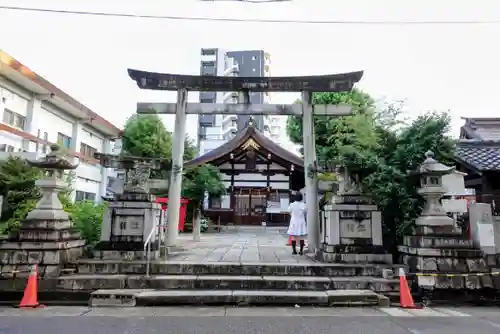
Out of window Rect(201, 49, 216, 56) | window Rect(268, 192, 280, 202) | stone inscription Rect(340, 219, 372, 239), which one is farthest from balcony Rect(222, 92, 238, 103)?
stone inscription Rect(340, 219, 372, 239)

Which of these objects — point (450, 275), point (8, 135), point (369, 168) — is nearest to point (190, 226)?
point (8, 135)

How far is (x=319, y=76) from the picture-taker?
973 centimetres

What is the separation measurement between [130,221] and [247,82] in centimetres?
513

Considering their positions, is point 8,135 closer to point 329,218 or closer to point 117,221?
point 117,221

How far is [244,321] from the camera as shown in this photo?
4.83 meters

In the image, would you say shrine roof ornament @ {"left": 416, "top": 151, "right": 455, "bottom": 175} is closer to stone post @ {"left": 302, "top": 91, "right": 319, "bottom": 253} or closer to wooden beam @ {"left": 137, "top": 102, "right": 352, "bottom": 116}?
stone post @ {"left": 302, "top": 91, "right": 319, "bottom": 253}

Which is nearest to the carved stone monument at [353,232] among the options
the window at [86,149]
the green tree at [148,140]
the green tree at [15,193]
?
the green tree at [15,193]

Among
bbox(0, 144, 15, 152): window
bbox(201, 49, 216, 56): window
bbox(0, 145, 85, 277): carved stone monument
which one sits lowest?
bbox(0, 145, 85, 277): carved stone monument

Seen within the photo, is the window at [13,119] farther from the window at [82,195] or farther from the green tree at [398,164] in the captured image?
the green tree at [398,164]

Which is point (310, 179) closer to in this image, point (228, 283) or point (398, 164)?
point (398, 164)

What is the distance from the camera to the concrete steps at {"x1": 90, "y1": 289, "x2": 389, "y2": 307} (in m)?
5.75

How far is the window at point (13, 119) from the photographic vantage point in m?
16.7

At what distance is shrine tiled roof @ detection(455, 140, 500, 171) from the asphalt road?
23.2 feet

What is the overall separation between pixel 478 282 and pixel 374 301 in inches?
93.0
